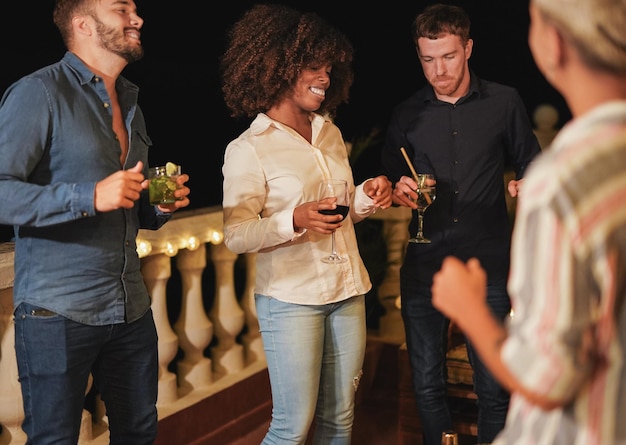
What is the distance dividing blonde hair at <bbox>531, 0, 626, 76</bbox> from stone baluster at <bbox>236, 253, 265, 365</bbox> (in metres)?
2.78

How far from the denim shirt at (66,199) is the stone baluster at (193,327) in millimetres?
1146

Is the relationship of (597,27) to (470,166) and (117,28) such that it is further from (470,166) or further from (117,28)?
(470,166)

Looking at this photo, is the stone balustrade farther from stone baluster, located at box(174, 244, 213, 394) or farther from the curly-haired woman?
the curly-haired woman

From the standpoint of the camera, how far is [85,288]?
2.19m

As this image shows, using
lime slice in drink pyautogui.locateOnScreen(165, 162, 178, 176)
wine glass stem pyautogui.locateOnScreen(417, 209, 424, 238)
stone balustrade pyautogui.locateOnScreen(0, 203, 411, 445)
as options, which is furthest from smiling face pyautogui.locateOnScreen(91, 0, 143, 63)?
wine glass stem pyautogui.locateOnScreen(417, 209, 424, 238)

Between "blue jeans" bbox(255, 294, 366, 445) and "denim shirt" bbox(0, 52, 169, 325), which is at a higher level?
"denim shirt" bbox(0, 52, 169, 325)

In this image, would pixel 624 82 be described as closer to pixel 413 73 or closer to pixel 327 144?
pixel 327 144

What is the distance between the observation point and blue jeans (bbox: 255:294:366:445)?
2.53 m

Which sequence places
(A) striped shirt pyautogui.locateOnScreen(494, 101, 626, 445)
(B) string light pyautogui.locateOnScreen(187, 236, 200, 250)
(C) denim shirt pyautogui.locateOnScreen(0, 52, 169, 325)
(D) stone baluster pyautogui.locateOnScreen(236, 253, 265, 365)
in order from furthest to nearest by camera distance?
(D) stone baluster pyautogui.locateOnScreen(236, 253, 265, 365), (B) string light pyautogui.locateOnScreen(187, 236, 200, 250), (C) denim shirt pyautogui.locateOnScreen(0, 52, 169, 325), (A) striped shirt pyautogui.locateOnScreen(494, 101, 626, 445)

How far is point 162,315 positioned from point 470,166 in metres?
1.33

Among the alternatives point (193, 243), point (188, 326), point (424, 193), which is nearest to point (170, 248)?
point (193, 243)

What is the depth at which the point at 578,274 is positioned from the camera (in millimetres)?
1191

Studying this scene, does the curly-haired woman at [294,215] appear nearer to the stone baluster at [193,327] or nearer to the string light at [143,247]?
the string light at [143,247]

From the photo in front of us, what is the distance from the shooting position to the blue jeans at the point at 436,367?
112 inches
